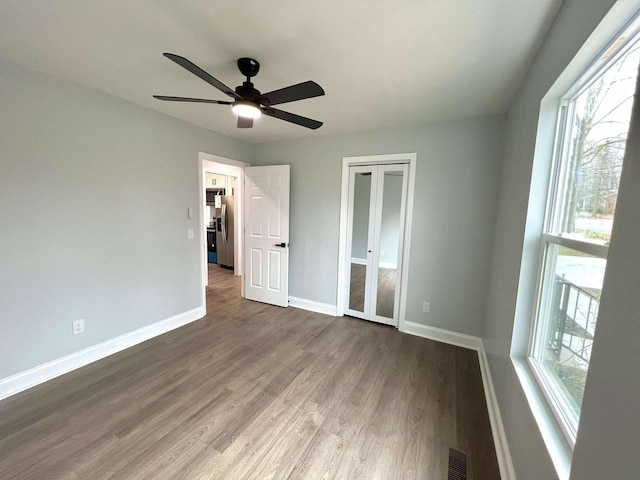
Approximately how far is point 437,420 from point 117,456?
202 cm

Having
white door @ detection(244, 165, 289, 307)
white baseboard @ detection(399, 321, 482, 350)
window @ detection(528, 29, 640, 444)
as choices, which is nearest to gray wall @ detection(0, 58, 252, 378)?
white door @ detection(244, 165, 289, 307)

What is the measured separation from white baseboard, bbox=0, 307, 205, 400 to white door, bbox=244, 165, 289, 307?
109 centimetres

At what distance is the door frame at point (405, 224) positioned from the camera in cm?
294

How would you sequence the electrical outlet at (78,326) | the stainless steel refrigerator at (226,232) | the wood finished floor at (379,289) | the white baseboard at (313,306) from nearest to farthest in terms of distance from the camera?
the electrical outlet at (78,326) < the wood finished floor at (379,289) < the white baseboard at (313,306) < the stainless steel refrigerator at (226,232)

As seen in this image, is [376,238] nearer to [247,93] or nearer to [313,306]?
[313,306]

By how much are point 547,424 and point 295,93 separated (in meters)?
2.06

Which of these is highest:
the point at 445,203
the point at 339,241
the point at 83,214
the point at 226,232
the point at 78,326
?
the point at 445,203

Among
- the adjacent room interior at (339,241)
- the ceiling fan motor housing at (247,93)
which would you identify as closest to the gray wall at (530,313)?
the adjacent room interior at (339,241)

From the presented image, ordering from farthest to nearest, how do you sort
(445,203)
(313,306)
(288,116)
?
Answer: (313,306) → (445,203) → (288,116)

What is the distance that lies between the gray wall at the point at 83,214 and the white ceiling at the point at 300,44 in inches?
12.4

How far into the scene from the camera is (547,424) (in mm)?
1068

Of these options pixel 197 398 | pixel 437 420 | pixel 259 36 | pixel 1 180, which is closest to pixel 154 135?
pixel 1 180

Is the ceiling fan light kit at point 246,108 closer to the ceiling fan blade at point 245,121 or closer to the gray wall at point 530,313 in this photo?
the ceiling fan blade at point 245,121

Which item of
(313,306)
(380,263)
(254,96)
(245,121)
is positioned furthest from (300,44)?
(313,306)
